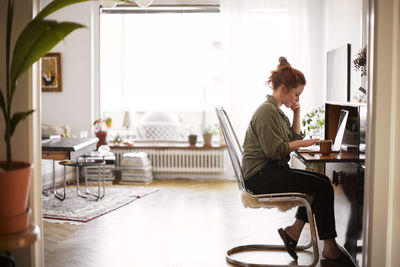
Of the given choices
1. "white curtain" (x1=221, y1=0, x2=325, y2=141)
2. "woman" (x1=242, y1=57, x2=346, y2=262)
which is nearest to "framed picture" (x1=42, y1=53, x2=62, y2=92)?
"white curtain" (x1=221, y1=0, x2=325, y2=141)

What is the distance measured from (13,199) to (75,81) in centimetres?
608

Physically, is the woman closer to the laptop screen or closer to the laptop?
the laptop

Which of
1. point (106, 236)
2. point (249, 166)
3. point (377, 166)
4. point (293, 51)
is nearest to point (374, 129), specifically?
point (377, 166)

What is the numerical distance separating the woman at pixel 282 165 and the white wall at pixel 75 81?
15.3 feet

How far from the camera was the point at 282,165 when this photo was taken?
3.82m

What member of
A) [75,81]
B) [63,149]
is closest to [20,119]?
[63,149]

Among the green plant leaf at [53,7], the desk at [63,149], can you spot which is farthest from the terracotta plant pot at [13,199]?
the desk at [63,149]

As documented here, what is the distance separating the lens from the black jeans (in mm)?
3600

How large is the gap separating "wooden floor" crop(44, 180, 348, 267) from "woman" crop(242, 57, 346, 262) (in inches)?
11.0

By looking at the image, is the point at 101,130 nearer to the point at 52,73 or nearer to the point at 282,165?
the point at 52,73

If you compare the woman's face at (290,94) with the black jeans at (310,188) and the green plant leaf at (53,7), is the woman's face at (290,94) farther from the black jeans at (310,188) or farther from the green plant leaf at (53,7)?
the green plant leaf at (53,7)

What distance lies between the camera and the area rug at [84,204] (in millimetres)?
5301

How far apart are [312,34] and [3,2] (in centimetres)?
570

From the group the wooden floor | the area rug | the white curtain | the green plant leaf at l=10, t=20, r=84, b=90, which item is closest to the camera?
the green plant leaf at l=10, t=20, r=84, b=90
